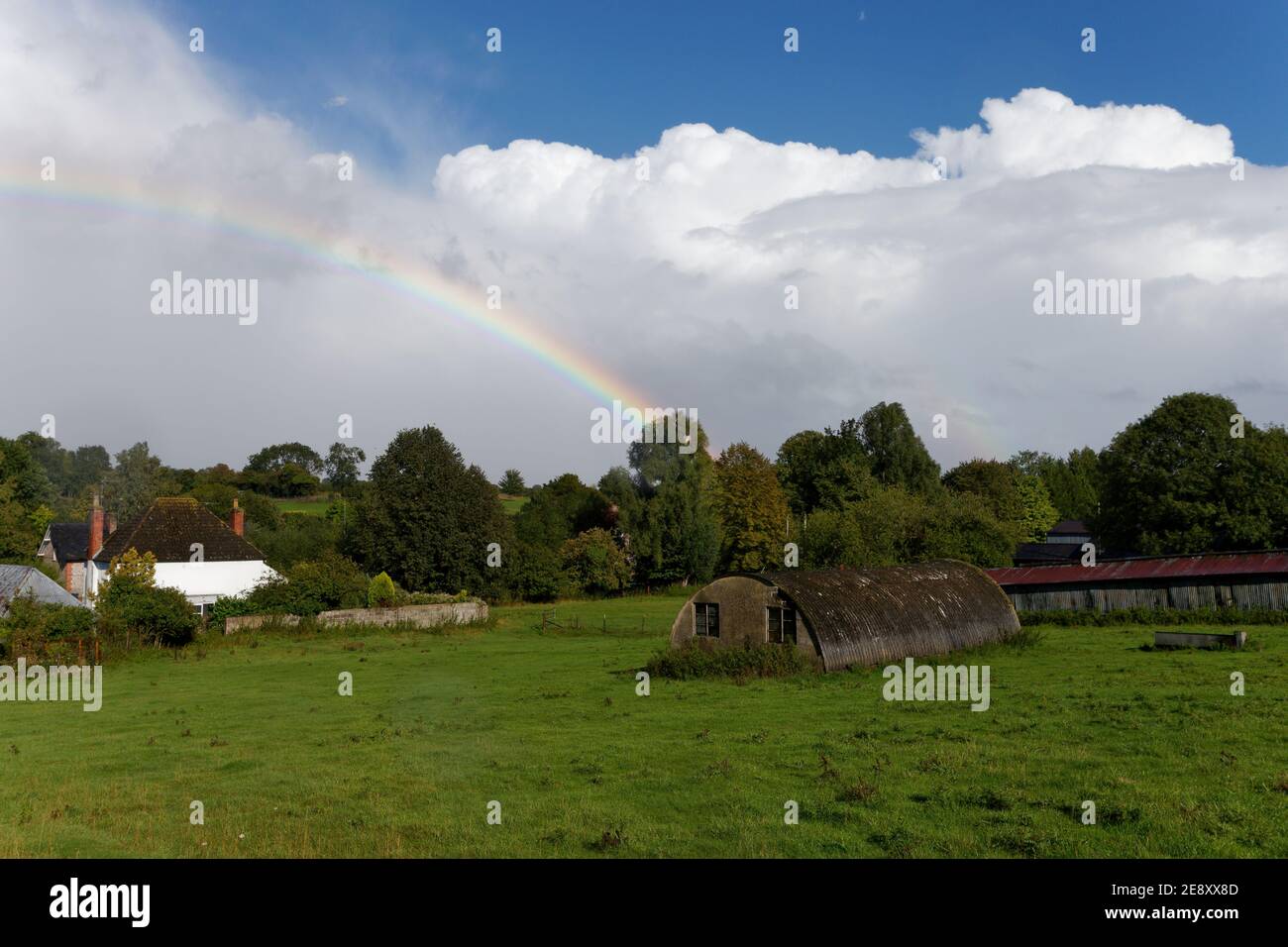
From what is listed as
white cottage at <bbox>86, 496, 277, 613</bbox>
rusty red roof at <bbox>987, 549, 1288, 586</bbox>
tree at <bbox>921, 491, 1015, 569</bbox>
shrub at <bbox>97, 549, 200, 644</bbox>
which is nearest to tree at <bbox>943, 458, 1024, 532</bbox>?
tree at <bbox>921, 491, 1015, 569</bbox>

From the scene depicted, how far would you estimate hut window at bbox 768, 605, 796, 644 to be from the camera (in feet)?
104

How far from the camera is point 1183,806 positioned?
13.0m

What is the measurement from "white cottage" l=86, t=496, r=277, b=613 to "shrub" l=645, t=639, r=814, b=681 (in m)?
39.3

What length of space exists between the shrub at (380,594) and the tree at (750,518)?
42.7m

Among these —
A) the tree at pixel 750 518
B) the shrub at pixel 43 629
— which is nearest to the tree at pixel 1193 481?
the tree at pixel 750 518

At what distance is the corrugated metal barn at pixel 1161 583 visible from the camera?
44906 mm

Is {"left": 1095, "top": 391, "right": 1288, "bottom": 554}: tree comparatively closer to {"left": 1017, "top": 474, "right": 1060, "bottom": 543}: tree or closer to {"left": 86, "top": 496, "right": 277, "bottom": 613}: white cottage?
{"left": 1017, "top": 474, "right": 1060, "bottom": 543}: tree

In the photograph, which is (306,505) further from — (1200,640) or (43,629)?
(1200,640)

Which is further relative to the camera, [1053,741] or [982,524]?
[982,524]
